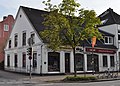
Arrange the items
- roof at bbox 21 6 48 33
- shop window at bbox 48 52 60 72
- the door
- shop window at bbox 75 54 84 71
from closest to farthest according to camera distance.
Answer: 1. shop window at bbox 48 52 60 72
2. the door
3. roof at bbox 21 6 48 33
4. shop window at bbox 75 54 84 71

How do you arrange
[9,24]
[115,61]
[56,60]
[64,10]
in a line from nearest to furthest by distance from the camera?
[64,10]
[56,60]
[115,61]
[9,24]

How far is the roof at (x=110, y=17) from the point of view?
43.0m

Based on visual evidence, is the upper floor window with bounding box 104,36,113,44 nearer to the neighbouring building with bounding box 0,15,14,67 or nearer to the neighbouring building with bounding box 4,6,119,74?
the neighbouring building with bounding box 4,6,119,74

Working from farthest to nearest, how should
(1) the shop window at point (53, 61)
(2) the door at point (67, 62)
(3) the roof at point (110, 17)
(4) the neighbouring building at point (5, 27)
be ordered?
(4) the neighbouring building at point (5, 27) → (3) the roof at point (110, 17) → (2) the door at point (67, 62) → (1) the shop window at point (53, 61)

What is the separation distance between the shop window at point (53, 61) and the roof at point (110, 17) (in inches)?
594

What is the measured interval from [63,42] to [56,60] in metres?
6.77

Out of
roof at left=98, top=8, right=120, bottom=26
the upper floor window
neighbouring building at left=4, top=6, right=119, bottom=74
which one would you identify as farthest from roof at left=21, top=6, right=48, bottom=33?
roof at left=98, top=8, right=120, bottom=26

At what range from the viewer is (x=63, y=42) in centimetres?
2556

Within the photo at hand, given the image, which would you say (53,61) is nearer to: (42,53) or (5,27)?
(42,53)

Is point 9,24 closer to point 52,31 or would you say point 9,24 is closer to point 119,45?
point 119,45

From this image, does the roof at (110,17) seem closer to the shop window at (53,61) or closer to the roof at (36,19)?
the roof at (36,19)

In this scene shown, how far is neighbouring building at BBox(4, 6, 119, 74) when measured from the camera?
3111cm

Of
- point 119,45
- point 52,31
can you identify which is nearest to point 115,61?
point 119,45

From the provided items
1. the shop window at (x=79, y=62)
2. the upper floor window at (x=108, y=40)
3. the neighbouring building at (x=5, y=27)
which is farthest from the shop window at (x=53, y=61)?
the neighbouring building at (x=5, y=27)
